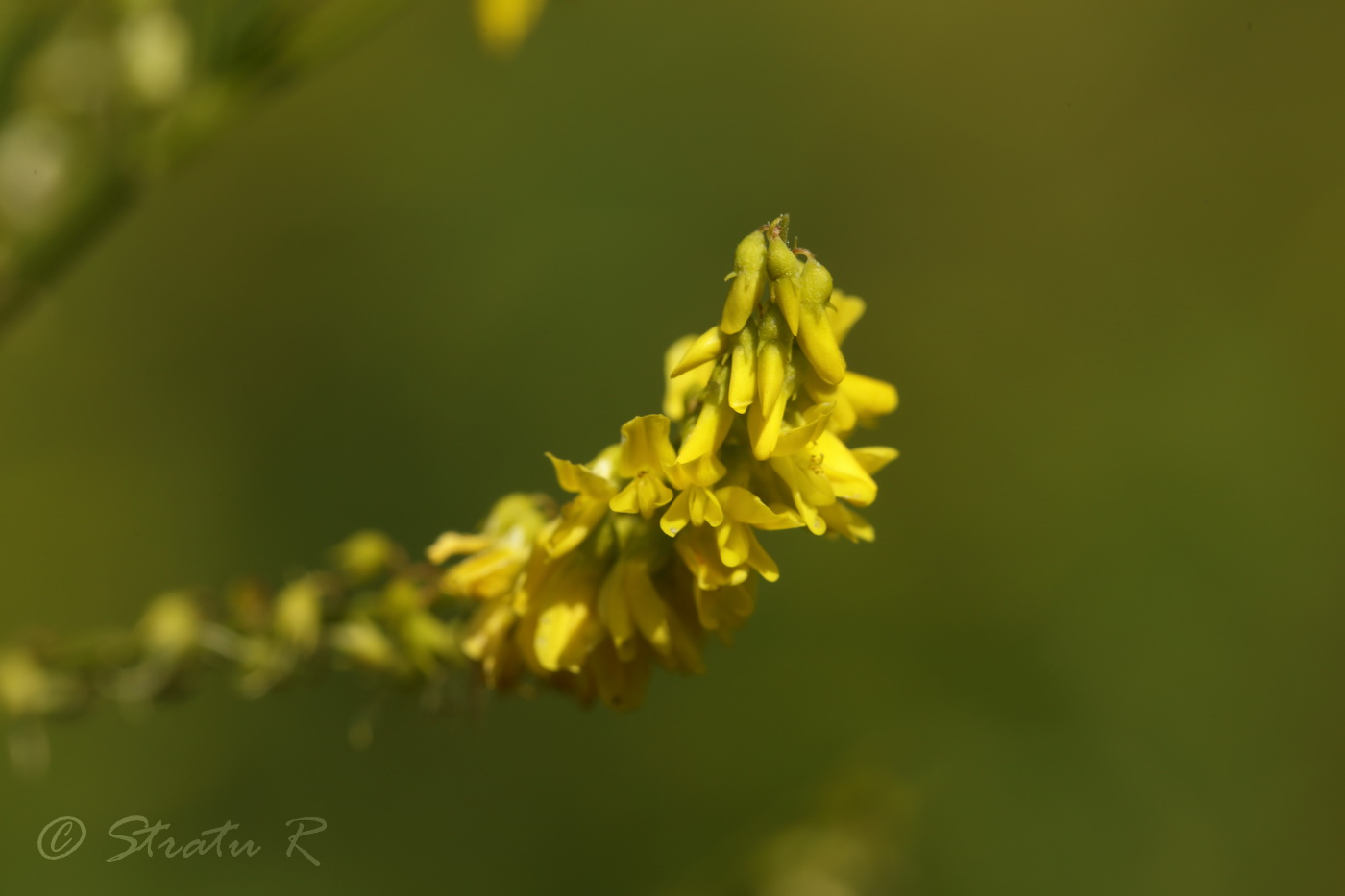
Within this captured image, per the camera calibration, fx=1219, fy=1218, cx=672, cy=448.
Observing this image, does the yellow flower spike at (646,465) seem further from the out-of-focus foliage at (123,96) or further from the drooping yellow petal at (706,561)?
the out-of-focus foliage at (123,96)

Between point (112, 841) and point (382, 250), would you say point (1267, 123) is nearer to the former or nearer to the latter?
A: point (382, 250)

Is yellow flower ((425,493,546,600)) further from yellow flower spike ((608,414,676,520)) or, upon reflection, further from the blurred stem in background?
the blurred stem in background

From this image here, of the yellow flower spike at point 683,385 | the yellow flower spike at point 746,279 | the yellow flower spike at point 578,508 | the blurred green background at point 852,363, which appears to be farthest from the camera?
the blurred green background at point 852,363

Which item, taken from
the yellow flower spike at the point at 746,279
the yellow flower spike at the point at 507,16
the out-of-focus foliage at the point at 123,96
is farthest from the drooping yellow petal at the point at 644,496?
the out-of-focus foliage at the point at 123,96

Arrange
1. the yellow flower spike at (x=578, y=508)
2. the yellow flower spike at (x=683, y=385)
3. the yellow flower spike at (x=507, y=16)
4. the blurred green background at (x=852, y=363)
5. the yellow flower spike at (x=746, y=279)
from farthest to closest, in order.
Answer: the blurred green background at (x=852, y=363) → the yellow flower spike at (x=507, y=16) → the yellow flower spike at (x=683, y=385) → the yellow flower spike at (x=578, y=508) → the yellow flower spike at (x=746, y=279)

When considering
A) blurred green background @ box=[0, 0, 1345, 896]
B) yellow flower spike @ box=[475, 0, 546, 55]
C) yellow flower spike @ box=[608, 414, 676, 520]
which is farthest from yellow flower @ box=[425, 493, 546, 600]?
blurred green background @ box=[0, 0, 1345, 896]
